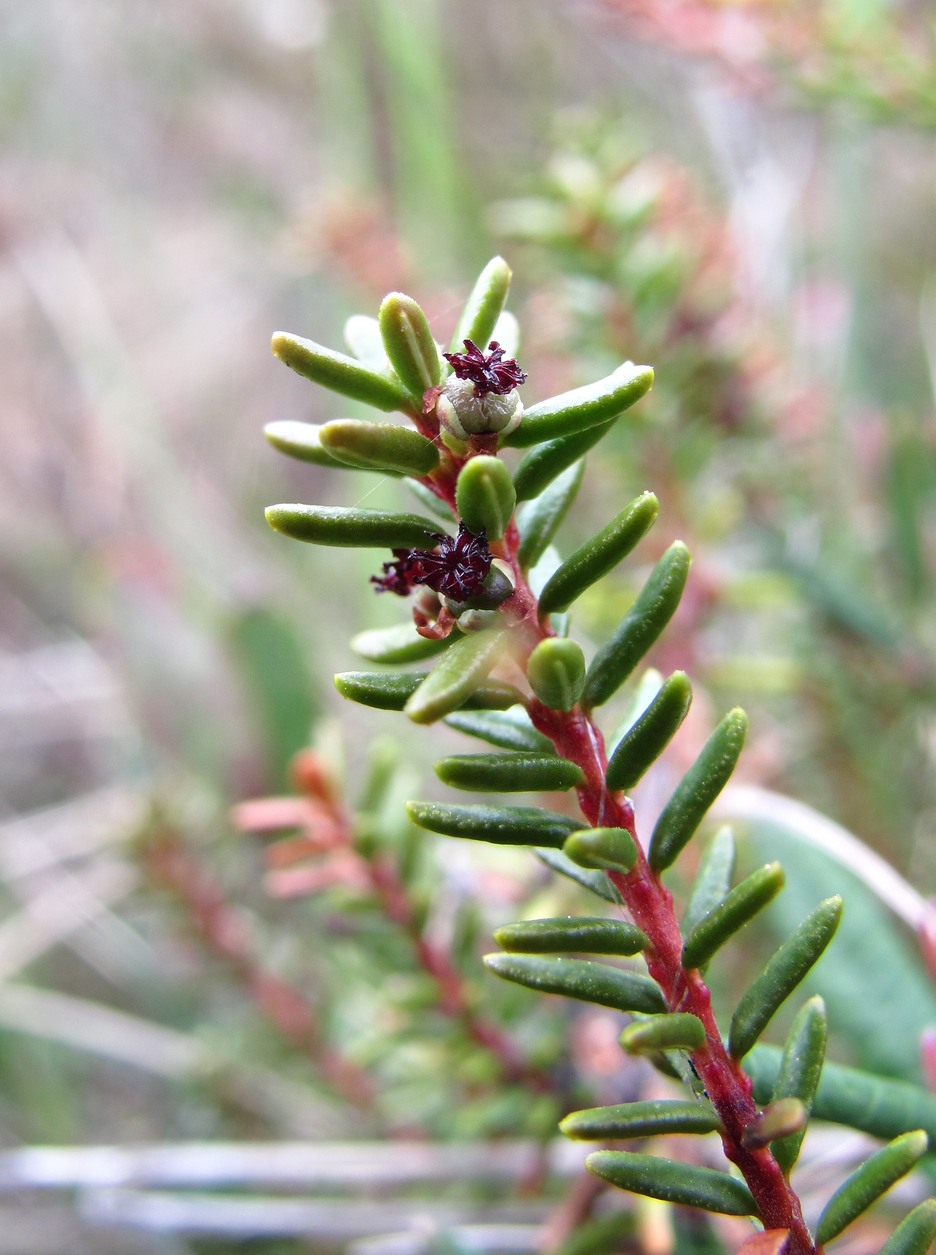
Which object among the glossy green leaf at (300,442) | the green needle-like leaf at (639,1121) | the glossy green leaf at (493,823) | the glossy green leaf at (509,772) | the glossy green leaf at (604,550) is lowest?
the green needle-like leaf at (639,1121)

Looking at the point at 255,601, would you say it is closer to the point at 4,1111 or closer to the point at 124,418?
the point at 4,1111

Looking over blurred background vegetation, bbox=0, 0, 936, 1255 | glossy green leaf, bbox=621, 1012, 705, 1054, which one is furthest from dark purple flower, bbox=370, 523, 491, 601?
blurred background vegetation, bbox=0, 0, 936, 1255

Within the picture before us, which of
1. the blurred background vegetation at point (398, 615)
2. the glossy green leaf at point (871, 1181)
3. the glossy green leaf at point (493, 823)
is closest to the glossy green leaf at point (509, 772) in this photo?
the glossy green leaf at point (493, 823)

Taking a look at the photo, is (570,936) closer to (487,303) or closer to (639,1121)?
(639,1121)

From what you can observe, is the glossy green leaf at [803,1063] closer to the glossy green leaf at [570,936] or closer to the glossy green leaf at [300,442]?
the glossy green leaf at [570,936]

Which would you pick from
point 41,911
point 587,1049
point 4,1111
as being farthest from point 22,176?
point 587,1049

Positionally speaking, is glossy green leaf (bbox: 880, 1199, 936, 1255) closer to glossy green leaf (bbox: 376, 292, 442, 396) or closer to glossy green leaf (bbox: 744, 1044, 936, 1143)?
glossy green leaf (bbox: 744, 1044, 936, 1143)
